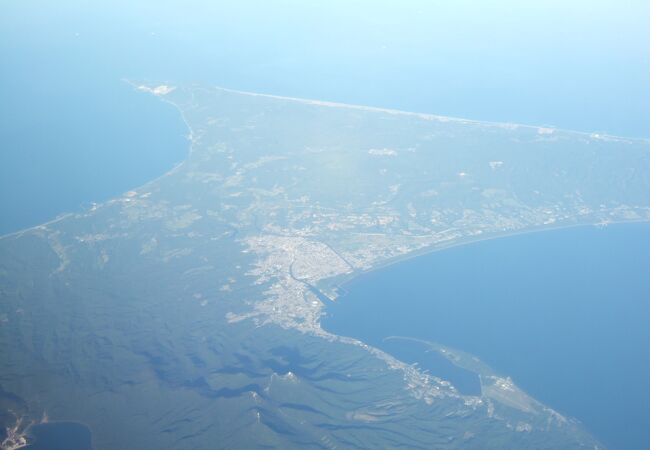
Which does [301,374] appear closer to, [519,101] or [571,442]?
[571,442]

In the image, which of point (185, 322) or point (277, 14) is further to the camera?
point (277, 14)

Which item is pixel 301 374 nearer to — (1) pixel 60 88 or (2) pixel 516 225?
(2) pixel 516 225

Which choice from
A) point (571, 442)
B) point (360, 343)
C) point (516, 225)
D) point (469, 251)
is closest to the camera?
point (571, 442)

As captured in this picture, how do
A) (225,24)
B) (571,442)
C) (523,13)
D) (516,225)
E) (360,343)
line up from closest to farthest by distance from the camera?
(571,442) → (360,343) → (516,225) → (225,24) → (523,13)

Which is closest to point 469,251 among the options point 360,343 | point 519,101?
point 360,343

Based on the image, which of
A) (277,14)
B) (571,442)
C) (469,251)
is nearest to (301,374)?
→ (571,442)

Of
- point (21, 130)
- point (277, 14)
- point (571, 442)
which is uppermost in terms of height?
point (277, 14)

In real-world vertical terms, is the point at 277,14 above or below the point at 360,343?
above
